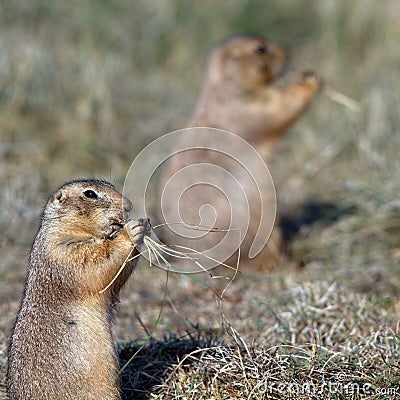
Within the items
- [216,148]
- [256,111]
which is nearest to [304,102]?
[256,111]

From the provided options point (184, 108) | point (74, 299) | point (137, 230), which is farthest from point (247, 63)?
point (74, 299)

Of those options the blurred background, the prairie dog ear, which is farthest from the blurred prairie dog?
the prairie dog ear

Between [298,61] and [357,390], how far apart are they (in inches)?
291

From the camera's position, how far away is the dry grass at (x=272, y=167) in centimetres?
334

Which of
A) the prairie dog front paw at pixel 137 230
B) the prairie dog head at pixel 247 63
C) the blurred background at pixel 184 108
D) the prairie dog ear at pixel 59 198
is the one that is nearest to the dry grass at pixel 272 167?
the blurred background at pixel 184 108

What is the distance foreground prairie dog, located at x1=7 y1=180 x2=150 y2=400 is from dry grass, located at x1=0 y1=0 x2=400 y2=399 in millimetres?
466

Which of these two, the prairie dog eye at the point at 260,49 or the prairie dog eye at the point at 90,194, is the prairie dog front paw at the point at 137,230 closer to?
the prairie dog eye at the point at 90,194

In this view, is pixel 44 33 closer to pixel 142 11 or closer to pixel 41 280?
pixel 142 11

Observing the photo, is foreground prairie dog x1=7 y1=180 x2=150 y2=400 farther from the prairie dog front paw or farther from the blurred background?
the blurred background

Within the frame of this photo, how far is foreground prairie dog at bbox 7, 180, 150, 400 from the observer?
2867 millimetres

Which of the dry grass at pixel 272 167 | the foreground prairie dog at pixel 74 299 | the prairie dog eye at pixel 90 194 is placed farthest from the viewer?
the dry grass at pixel 272 167

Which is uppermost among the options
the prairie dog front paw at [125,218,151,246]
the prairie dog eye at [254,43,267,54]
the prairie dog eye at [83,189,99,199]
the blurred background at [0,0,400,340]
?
the prairie dog eye at [83,189,99,199]

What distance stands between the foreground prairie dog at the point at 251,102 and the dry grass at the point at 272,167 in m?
0.31

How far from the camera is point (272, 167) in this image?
7723 mm
